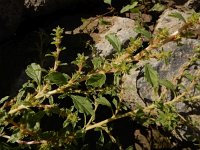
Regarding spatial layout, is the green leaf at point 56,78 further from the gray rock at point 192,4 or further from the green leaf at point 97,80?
the gray rock at point 192,4

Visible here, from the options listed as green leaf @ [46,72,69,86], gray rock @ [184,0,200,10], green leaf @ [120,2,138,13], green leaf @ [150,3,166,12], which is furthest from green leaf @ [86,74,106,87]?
gray rock @ [184,0,200,10]

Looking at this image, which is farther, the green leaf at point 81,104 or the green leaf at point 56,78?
the green leaf at point 81,104

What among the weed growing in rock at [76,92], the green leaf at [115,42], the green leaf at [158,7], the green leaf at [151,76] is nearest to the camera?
the weed growing in rock at [76,92]

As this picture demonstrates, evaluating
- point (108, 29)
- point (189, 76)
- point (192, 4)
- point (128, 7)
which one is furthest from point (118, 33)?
point (192, 4)

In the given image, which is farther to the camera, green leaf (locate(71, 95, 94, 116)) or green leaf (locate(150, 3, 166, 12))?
green leaf (locate(150, 3, 166, 12))

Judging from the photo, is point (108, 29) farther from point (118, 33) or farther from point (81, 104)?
point (81, 104)

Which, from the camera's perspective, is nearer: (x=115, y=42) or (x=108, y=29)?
(x=115, y=42)

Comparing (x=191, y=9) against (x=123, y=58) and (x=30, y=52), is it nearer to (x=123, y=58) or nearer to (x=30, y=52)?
(x=30, y=52)

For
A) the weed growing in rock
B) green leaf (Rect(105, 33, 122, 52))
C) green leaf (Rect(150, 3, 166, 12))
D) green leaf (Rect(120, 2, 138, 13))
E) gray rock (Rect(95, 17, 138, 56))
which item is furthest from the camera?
green leaf (Rect(150, 3, 166, 12))

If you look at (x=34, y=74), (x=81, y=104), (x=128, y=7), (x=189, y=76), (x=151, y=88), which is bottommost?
(x=151, y=88)

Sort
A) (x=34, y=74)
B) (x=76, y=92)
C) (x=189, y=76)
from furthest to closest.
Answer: (x=189, y=76) → (x=34, y=74) → (x=76, y=92)

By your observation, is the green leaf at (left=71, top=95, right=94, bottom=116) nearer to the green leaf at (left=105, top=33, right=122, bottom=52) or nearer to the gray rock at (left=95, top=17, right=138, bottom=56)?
the green leaf at (left=105, top=33, right=122, bottom=52)

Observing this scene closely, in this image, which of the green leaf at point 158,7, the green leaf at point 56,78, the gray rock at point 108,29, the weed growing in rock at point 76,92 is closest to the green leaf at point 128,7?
the gray rock at point 108,29

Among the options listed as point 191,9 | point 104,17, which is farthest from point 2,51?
point 191,9
